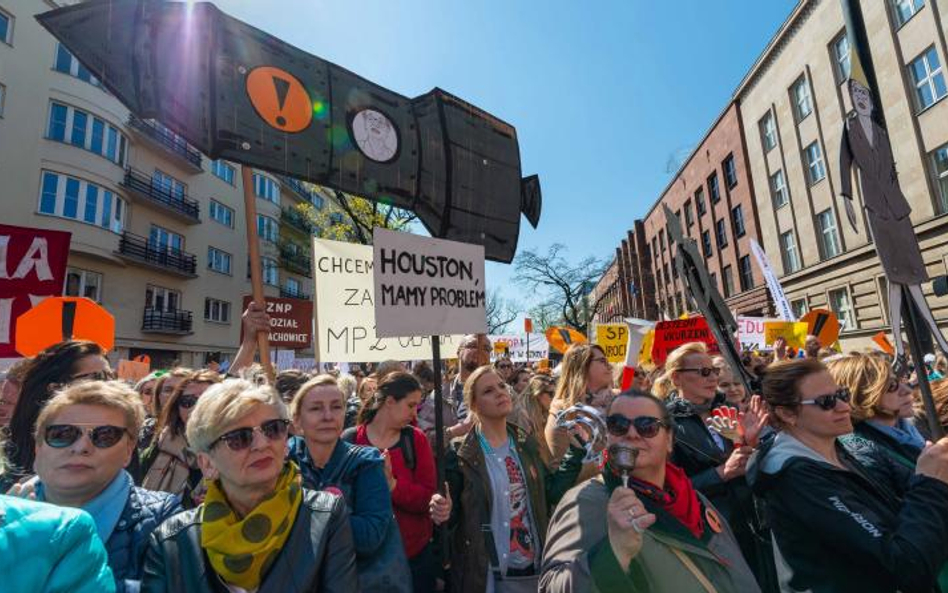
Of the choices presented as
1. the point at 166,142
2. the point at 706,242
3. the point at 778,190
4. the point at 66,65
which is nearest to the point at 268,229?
the point at 166,142

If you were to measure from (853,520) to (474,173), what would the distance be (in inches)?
133

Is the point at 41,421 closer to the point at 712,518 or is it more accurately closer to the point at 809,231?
the point at 712,518

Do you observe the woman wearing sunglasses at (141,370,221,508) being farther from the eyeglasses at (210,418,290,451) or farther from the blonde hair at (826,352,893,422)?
the blonde hair at (826,352,893,422)

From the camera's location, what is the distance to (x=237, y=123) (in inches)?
115

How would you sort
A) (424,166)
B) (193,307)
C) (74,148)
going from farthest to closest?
1. (193,307)
2. (74,148)
3. (424,166)

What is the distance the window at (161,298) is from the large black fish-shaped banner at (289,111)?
25736 mm

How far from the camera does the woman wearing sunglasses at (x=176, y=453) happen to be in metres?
2.73

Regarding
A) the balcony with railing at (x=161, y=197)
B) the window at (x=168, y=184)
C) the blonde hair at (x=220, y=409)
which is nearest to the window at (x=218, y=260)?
the balcony with railing at (x=161, y=197)

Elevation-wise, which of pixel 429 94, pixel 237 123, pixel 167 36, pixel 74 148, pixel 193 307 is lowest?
pixel 237 123

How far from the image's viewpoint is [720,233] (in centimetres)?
2933

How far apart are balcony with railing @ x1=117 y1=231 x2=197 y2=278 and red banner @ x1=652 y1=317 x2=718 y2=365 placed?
78.3 ft

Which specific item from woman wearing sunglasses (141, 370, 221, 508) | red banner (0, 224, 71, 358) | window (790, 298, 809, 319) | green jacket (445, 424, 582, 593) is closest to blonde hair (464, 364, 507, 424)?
green jacket (445, 424, 582, 593)

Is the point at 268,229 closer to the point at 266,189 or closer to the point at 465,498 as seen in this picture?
the point at 266,189

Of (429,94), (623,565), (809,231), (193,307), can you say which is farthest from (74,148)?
(809,231)
